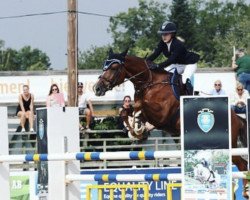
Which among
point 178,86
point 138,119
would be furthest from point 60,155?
point 138,119

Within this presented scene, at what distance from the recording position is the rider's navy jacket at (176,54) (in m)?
14.3

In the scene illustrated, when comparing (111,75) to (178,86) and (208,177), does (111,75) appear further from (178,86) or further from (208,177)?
(208,177)

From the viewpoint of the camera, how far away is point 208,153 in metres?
9.17

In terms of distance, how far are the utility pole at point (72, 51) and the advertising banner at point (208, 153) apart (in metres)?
11.2

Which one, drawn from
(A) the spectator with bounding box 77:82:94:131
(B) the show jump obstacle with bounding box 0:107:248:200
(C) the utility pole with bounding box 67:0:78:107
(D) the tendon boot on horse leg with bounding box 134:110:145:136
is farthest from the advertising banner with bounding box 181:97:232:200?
(C) the utility pole with bounding box 67:0:78:107

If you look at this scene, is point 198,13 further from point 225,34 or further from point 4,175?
point 4,175

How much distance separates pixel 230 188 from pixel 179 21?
7867 cm

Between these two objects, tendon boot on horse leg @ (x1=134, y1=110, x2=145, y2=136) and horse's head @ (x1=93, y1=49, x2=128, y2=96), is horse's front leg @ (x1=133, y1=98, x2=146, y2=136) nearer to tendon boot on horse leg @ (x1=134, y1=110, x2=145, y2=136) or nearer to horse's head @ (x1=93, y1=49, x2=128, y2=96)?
tendon boot on horse leg @ (x1=134, y1=110, x2=145, y2=136)

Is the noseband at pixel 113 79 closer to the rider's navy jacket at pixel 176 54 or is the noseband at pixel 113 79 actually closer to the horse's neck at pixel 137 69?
the horse's neck at pixel 137 69

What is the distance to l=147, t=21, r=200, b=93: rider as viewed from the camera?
47.0ft

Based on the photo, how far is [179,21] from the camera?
87375 millimetres

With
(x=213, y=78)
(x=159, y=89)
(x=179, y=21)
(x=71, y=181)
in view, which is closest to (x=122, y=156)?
(x=71, y=181)

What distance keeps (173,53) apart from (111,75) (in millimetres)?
908

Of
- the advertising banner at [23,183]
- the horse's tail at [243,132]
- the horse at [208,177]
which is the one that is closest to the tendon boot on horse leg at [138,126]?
the horse's tail at [243,132]
